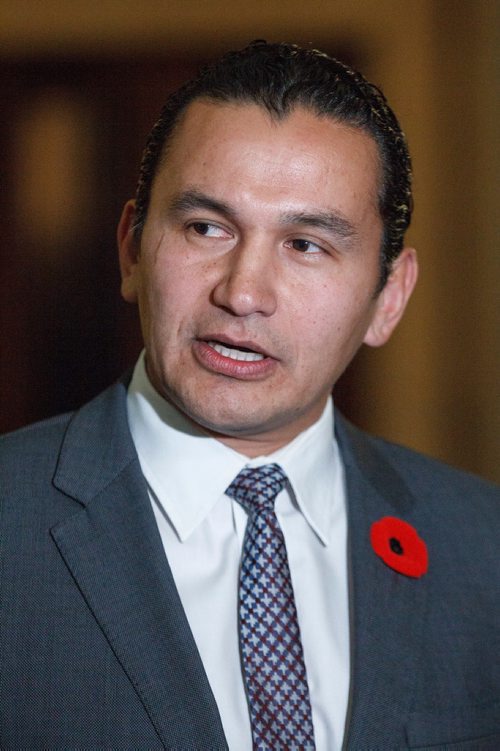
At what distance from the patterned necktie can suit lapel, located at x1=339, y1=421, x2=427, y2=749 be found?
9 centimetres

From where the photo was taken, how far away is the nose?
1440 millimetres

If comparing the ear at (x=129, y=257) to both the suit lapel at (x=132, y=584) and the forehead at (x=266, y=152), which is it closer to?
the forehead at (x=266, y=152)

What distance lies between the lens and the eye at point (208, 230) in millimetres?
1516

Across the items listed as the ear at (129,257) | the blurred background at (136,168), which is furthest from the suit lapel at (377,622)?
the blurred background at (136,168)

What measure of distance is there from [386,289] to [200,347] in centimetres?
45

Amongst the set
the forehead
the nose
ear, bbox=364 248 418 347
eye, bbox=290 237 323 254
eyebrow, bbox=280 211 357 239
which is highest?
the forehead

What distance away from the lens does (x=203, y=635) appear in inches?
57.9

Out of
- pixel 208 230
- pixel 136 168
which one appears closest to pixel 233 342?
pixel 208 230

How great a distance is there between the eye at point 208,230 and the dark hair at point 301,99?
146mm

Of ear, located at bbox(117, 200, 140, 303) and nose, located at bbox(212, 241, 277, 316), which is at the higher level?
nose, located at bbox(212, 241, 277, 316)

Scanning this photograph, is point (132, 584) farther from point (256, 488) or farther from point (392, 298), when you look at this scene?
point (392, 298)

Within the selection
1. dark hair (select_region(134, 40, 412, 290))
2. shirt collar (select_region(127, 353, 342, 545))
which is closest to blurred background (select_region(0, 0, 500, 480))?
dark hair (select_region(134, 40, 412, 290))

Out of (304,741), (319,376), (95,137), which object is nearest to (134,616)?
(304,741)

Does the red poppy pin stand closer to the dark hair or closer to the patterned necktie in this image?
the patterned necktie
